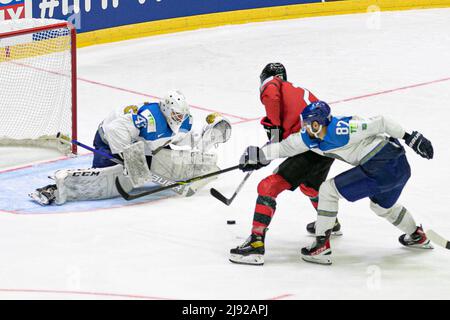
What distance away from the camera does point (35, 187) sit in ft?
27.4

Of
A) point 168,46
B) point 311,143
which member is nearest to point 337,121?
point 311,143

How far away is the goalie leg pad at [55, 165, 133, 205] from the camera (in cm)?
795

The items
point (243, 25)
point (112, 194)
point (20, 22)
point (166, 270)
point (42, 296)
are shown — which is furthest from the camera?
point (243, 25)

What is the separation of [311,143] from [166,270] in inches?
42.6

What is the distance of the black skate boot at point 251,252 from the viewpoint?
6766mm

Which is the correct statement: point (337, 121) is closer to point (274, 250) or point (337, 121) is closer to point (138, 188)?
point (274, 250)

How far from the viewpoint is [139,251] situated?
7031 mm

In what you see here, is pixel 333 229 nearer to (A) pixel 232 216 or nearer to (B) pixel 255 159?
(A) pixel 232 216

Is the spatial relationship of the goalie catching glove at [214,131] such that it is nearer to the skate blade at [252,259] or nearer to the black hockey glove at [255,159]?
the black hockey glove at [255,159]

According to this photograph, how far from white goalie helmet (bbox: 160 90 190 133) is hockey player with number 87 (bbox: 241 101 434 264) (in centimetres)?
128

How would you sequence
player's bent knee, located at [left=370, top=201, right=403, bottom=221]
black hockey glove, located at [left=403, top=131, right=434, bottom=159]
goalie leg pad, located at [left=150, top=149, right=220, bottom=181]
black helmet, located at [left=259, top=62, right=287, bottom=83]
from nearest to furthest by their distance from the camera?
black hockey glove, located at [left=403, top=131, right=434, bottom=159] → player's bent knee, located at [left=370, top=201, right=403, bottom=221] → black helmet, located at [left=259, top=62, right=287, bottom=83] → goalie leg pad, located at [left=150, top=149, right=220, bottom=181]

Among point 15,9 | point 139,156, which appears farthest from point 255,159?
point 15,9

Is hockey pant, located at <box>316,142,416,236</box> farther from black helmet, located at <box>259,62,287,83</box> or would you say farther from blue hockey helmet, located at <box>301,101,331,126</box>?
black helmet, located at <box>259,62,287,83</box>

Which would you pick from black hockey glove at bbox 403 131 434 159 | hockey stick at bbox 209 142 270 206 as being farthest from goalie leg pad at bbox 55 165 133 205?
black hockey glove at bbox 403 131 434 159
